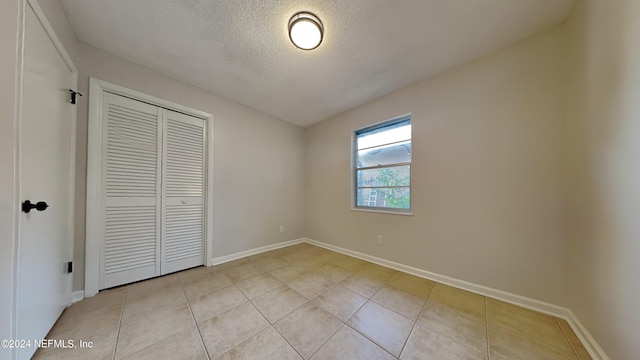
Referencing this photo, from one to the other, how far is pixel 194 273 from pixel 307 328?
1.78 meters

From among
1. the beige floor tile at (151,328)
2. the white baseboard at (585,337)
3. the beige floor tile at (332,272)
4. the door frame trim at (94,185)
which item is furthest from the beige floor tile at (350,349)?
the door frame trim at (94,185)

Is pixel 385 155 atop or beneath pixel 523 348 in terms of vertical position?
atop

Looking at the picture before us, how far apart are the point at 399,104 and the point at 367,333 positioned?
8.58ft

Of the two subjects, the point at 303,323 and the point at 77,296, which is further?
the point at 77,296

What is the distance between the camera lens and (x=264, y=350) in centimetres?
122

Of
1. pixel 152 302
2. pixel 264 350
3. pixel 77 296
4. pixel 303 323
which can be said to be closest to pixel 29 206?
pixel 152 302

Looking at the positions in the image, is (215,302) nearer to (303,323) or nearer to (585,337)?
(303,323)

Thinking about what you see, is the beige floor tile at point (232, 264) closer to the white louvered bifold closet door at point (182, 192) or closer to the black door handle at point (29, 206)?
the white louvered bifold closet door at point (182, 192)

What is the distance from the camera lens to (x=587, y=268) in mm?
1336

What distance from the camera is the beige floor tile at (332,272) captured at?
7.40 feet

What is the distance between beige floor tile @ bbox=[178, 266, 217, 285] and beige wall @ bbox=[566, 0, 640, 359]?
3.36 metres

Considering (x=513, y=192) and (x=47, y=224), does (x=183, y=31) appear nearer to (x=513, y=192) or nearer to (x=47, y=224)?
(x=47, y=224)

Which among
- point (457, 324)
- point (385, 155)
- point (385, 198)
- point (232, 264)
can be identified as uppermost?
point (385, 155)

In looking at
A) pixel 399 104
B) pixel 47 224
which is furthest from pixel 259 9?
pixel 47 224
